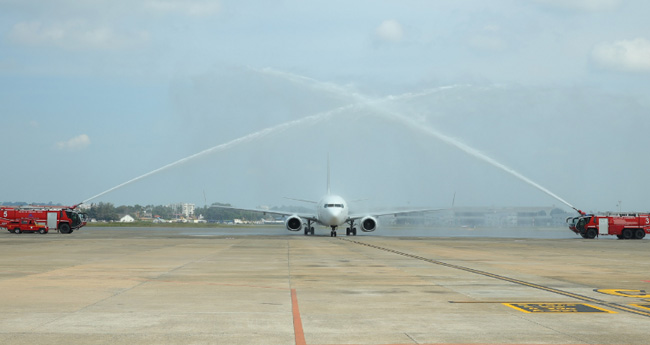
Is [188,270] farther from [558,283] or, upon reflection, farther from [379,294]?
[558,283]

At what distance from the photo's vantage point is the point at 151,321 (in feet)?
40.9

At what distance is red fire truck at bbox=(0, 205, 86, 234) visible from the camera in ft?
226

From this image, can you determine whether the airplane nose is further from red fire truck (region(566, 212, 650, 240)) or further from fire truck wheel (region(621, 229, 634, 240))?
fire truck wheel (region(621, 229, 634, 240))

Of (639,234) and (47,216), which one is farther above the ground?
(47,216)

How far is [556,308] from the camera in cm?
1459

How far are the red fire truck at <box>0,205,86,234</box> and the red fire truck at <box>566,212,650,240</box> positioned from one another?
51.4 m

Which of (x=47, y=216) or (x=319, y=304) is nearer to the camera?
(x=319, y=304)

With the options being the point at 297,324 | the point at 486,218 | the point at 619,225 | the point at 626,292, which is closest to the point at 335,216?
the point at 619,225

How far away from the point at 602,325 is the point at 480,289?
6327mm

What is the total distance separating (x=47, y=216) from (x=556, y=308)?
6394 cm

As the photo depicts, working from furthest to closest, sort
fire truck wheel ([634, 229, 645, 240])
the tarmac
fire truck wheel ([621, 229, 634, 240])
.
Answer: fire truck wheel ([621, 229, 634, 240]) < fire truck wheel ([634, 229, 645, 240]) < the tarmac

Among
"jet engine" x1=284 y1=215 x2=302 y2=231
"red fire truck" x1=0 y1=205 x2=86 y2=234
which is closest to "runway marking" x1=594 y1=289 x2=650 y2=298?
"jet engine" x1=284 y1=215 x2=302 y2=231

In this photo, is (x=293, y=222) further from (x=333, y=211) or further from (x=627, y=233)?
(x=627, y=233)

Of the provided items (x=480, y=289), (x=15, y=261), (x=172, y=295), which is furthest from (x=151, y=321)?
(x=15, y=261)
